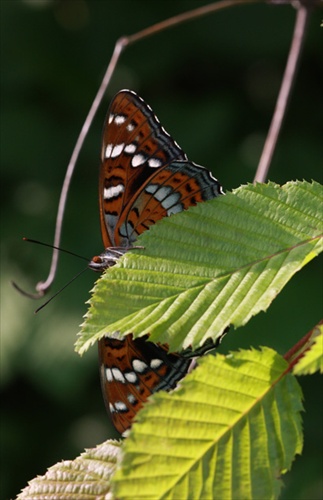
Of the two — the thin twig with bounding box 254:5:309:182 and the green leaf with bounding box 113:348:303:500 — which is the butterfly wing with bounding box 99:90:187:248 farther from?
the green leaf with bounding box 113:348:303:500

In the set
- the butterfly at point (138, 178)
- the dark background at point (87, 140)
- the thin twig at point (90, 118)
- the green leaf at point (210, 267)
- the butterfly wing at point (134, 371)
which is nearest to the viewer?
the green leaf at point (210, 267)

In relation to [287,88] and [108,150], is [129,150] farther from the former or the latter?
[287,88]

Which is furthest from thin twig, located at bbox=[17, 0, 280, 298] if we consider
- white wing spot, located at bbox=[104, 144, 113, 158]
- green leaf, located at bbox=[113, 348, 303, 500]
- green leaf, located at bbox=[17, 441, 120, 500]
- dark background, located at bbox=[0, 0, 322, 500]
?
dark background, located at bbox=[0, 0, 322, 500]

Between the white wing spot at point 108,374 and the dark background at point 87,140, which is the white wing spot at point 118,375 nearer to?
the white wing spot at point 108,374

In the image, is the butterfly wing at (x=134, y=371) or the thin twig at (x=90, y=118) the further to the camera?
the thin twig at (x=90, y=118)

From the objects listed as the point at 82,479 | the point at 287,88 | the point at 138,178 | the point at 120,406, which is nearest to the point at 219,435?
the point at 82,479

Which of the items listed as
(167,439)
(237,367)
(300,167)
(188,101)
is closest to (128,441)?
(167,439)

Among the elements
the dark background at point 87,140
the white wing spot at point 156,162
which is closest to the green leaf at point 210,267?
the white wing spot at point 156,162
